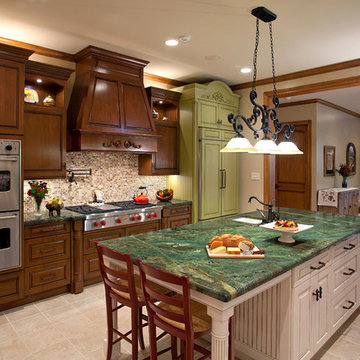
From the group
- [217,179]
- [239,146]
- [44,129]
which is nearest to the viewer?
[239,146]

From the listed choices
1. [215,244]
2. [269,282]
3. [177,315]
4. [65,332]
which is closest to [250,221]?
[215,244]

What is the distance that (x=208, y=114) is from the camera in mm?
5039

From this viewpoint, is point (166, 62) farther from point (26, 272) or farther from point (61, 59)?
point (26, 272)

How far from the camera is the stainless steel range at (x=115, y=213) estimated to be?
12.3 ft

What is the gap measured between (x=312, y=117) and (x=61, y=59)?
211 inches

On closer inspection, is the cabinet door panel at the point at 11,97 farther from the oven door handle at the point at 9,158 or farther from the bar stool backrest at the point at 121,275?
the bar stool backrest at the point at 121,275

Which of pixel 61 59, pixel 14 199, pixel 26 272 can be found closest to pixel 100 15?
pixel 61 59

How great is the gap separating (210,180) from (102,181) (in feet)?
5.56

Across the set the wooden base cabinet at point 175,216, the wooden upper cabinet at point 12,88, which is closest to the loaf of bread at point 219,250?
the wooden upper cabinet at point 12,88

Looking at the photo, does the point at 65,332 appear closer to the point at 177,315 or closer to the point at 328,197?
the point at 177,315

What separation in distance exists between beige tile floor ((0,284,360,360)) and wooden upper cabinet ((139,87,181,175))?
203 centimetres

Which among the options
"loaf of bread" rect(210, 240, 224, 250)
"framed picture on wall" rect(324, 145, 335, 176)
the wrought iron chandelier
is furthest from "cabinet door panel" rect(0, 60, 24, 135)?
"framed picture on wall" rect(324, 145, 335, 176)

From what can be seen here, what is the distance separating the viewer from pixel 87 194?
14.3 feet

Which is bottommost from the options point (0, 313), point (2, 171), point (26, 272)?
point (0, 313)
